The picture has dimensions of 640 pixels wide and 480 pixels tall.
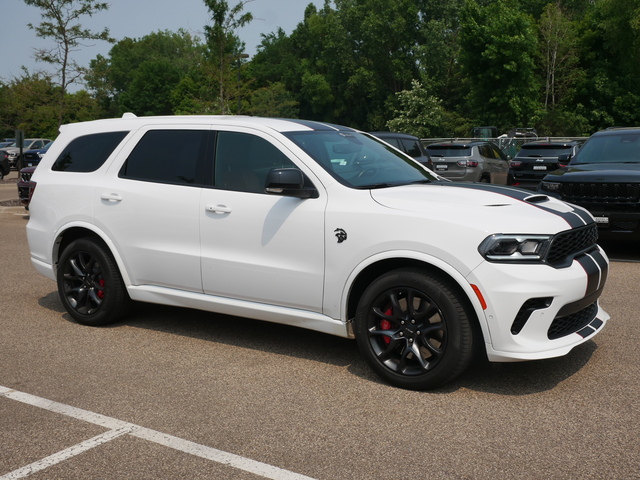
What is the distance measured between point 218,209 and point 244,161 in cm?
42

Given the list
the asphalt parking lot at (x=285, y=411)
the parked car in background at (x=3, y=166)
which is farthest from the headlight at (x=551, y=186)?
the parked car in background at (x=3, y=166)

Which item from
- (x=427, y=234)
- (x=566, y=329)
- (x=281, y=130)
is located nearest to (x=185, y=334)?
(x=281, y=130)

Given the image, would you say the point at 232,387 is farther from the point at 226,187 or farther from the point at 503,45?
the point at 503,45

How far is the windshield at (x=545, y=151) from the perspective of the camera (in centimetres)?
1917

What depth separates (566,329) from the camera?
4824 mm

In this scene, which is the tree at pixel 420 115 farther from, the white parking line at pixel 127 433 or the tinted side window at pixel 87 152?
the white parking line at pixel 127 433

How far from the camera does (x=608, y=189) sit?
977cm

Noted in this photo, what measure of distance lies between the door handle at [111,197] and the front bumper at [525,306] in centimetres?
312

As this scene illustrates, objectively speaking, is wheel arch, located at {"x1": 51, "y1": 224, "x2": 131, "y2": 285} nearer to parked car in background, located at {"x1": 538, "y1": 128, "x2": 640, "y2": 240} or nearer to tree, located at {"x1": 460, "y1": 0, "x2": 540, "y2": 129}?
parked car in background, located at {"x1": 538, "y1": 128, "x2": 640, "y2": 240}

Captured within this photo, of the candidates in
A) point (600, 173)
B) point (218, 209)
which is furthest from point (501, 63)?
point (218, 209)

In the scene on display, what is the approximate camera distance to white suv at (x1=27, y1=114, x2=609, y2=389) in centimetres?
461

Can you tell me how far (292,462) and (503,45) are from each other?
61.1 meters

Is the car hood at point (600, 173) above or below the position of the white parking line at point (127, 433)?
above

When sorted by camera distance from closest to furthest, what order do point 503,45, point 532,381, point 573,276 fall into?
point 573,276 → point 532,381 → point 503,45
